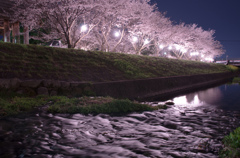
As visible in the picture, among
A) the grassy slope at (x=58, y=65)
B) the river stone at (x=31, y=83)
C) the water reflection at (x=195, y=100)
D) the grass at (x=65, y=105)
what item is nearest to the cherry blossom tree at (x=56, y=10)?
the grassy slope at (x=58, y=65)

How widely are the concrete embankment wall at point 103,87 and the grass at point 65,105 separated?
1.80ft

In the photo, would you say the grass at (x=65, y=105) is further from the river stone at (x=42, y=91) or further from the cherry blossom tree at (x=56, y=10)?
the cherry blossom tree at (x=56, y=10)

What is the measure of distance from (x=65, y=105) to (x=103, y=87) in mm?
3998

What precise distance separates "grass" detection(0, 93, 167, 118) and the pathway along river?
1.52 ft

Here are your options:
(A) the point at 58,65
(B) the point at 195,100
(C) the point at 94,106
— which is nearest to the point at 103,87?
(A) the point at 58,65

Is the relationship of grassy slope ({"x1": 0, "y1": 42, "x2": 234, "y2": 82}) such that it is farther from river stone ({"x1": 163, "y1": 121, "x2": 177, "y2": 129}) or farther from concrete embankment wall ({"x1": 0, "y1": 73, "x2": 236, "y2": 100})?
river stone ({"x1": 163, "y1": 121, "x2": 177, "y2": 129})

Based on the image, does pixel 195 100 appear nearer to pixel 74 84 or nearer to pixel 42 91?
pixel 74 84

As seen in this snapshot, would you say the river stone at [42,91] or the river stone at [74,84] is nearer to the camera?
the river stone at [42,91]

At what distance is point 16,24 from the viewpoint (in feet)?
72.8

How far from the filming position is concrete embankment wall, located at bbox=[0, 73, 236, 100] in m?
9.39

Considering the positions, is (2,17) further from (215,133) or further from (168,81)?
(215,133)

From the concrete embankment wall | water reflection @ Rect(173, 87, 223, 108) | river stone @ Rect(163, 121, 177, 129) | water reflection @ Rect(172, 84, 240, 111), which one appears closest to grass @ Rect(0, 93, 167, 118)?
the concrete embankment wall

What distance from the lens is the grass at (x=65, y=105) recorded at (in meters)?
7.62

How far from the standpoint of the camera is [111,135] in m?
5.75
